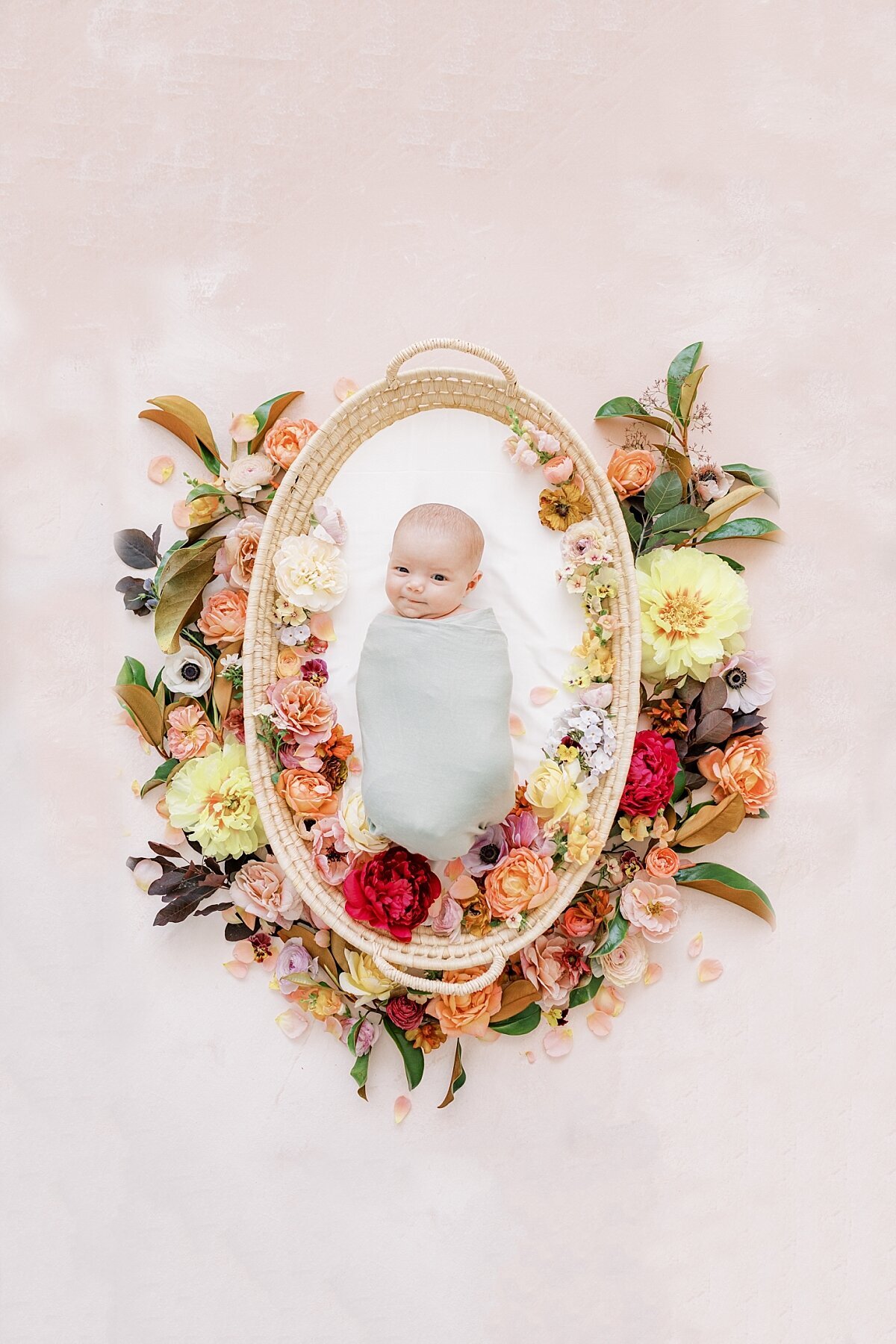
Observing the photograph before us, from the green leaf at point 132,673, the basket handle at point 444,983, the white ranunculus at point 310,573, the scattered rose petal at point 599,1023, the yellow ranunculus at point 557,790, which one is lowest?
the scattered rose petal at point 599,1023

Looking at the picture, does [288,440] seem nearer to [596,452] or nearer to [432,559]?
[432,559]

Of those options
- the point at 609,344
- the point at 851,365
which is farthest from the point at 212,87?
the point at 851,365

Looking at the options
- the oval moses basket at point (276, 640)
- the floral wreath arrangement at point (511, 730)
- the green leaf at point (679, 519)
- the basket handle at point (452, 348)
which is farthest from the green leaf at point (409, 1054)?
the basket handle at point (452, 348)

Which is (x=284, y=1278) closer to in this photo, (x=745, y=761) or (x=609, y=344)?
(x=745, y=761)

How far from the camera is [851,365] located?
183cm

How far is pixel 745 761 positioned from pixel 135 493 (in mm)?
1415

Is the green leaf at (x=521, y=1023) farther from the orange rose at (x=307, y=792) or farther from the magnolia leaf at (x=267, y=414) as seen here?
the magnolia leaf at (x=267, y=414)

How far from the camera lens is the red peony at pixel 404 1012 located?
171 centimetres

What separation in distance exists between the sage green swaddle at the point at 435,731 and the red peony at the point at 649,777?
256mm

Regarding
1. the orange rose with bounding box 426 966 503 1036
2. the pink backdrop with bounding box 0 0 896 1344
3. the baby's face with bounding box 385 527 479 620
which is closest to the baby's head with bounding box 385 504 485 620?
the baby's face with bounding box 385 527 479 620

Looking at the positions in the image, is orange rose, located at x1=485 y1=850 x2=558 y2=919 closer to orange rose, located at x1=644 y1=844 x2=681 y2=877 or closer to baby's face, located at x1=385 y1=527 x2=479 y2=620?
orange rose, located at x1=644 y1=844 x2=681 y2=877

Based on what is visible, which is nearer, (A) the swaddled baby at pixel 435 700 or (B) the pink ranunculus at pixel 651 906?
(A) the swaddled baby at pixel 435 700

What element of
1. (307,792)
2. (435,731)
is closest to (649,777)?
(435,731)

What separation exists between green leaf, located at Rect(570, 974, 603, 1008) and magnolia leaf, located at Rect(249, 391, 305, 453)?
4.29 ft
